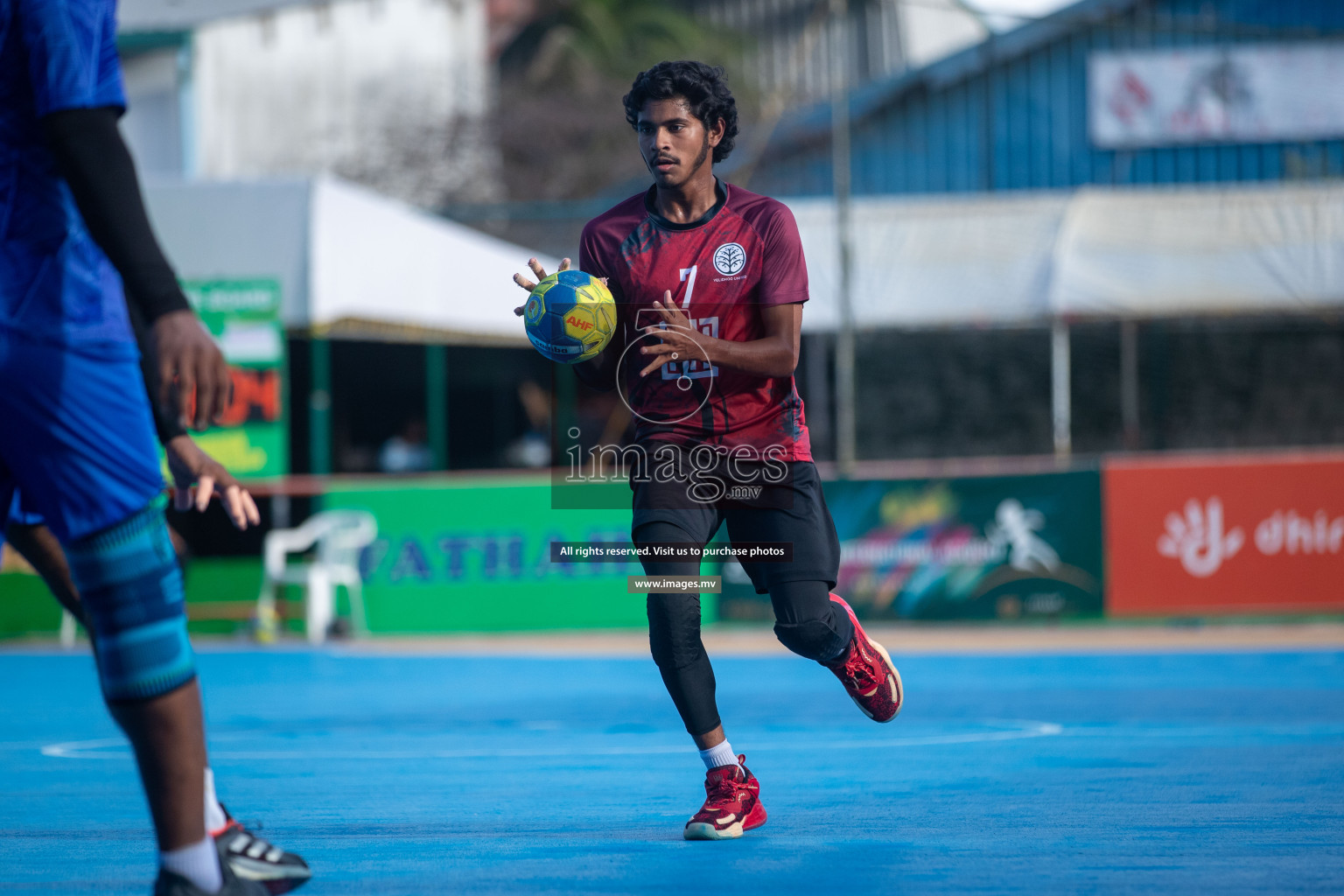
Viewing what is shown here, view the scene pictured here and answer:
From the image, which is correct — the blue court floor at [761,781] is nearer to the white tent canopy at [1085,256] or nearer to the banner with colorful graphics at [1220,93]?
the white tent canopy at [1085,256]

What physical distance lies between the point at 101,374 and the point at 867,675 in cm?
262

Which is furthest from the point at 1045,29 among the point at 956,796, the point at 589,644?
the point at 956,796

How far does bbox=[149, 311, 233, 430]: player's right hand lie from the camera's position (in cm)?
262

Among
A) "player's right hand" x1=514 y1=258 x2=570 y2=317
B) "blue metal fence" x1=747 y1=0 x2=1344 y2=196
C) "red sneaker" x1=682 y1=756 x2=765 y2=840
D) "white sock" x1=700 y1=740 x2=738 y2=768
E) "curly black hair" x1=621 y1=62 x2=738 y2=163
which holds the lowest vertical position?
"red sneaker" x1=682 y1=756 x2=765 y2=840

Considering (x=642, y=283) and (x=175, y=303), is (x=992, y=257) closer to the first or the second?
(x=642, y=283)

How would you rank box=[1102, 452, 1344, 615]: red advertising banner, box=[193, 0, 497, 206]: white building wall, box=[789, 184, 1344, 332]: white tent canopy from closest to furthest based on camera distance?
box=[1102, 452, 1344, 615]: red advertising banner < box=[789, 184, 1344, 332]: white tent canopy < box=[193, 0, 497, 206]: white building wall

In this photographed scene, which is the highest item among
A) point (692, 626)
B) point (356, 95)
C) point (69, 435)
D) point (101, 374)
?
point (356, 95)

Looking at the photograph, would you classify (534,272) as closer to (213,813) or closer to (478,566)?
(213,813)

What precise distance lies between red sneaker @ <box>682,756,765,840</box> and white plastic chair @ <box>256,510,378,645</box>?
27.1ft

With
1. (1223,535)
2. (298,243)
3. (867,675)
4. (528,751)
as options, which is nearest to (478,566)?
(298,243)

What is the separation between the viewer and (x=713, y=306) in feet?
14.4

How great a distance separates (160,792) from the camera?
279cm

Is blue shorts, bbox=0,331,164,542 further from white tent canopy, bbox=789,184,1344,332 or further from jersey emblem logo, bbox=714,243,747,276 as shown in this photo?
white tent canopy, bbox=789,184,1344,332

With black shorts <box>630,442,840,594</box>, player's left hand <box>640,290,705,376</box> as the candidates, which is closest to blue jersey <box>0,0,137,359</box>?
player's left hand <box>640,290,705,376</box>
